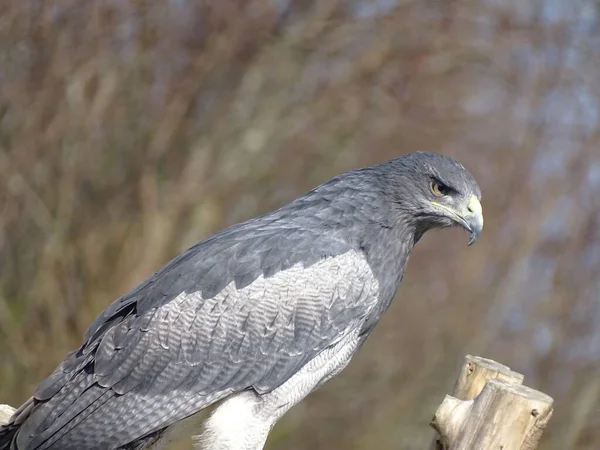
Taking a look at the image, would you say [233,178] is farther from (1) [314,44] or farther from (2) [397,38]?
(2) [397,38]

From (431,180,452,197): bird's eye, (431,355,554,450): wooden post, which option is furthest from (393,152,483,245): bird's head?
(431,355,554,450): wooden post

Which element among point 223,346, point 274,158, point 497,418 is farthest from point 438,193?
point 274,158

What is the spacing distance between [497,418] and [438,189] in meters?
1.15

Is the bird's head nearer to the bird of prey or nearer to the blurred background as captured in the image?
the bird of prey

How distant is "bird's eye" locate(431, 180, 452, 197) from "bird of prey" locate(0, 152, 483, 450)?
9 cm

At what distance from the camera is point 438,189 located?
4.18 metres

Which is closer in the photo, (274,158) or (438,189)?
(438,189)

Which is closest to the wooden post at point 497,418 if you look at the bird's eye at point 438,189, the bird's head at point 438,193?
the bird's head at point 438,193

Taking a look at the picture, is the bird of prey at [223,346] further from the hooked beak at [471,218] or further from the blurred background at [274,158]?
the blurred background at [274,158]

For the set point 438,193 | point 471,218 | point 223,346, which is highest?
point 438,193

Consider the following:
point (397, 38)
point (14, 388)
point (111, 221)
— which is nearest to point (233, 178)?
point (111, 221)

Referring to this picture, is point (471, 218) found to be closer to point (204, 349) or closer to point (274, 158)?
point (204, 349)

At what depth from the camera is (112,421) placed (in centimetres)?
386

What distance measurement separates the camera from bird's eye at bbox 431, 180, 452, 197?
4.16 m
